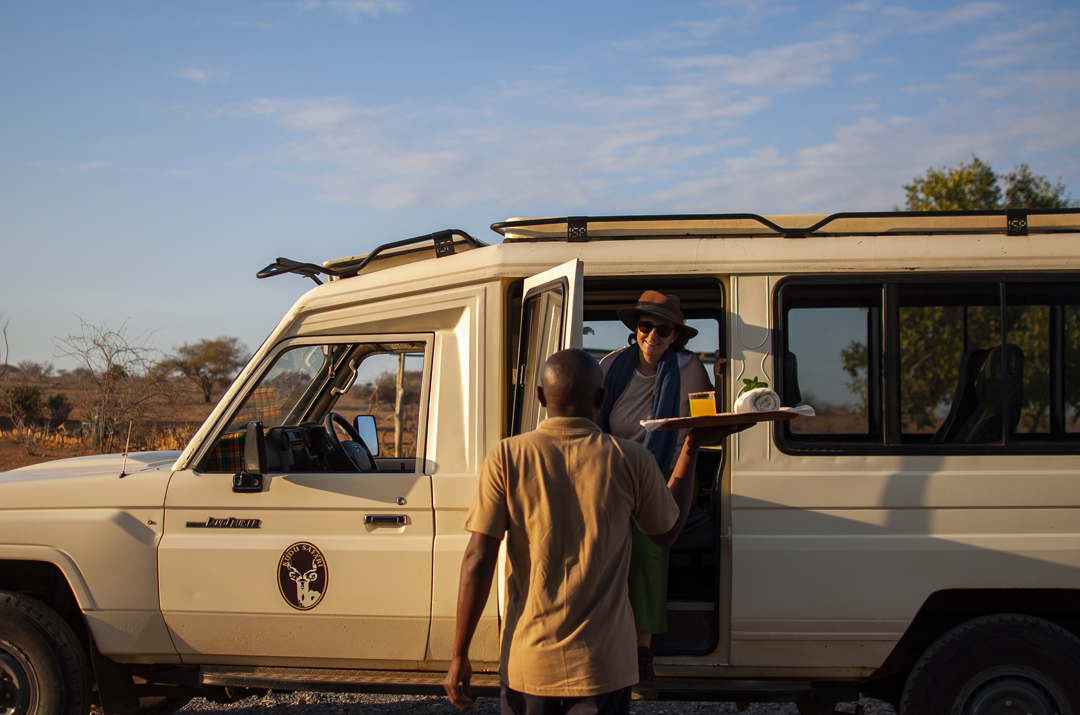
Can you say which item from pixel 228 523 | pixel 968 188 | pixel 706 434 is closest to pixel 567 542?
pixel 706 434

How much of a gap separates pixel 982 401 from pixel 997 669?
116cm

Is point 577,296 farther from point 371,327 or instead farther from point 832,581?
point 832,581

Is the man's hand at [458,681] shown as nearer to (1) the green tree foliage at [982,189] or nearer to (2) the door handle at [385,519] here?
(2) the door handle at [385,519]

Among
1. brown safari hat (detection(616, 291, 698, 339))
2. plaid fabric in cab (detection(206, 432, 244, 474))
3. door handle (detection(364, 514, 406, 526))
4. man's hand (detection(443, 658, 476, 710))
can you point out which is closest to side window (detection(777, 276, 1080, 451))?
brown safari hat (detection(616, 291, 698, 339))

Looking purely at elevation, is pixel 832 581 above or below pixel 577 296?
below

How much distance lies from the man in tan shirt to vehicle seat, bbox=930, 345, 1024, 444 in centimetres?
207

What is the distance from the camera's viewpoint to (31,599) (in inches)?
148

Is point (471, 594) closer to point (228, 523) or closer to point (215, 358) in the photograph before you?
point (228, 523)

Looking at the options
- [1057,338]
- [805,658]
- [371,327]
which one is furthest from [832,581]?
[371,327]

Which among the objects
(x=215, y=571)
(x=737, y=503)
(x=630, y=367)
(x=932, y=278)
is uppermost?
(x=932, y=278)

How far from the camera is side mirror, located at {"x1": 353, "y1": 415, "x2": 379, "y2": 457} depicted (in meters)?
5.02

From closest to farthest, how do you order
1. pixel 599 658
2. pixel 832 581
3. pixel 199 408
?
1. pixel 599 658
2. pixel 832 581
3. pixel 199 408

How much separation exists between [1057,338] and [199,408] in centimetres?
3580

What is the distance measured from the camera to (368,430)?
16.8 feet
